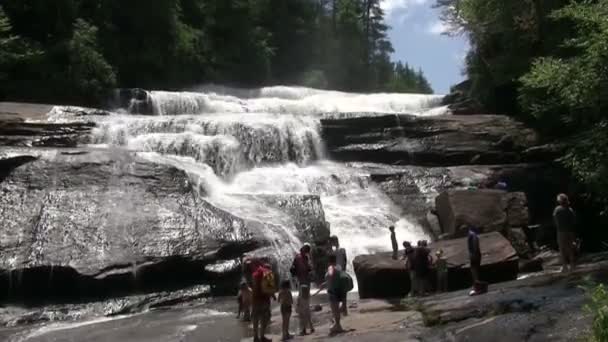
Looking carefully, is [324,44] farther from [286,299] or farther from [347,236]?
[286,299]

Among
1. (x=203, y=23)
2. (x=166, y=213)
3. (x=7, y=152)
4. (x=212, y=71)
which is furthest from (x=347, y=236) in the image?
(x=203, y=23)

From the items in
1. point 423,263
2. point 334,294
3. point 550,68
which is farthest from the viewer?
point 550,68

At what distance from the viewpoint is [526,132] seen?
29.9 meters

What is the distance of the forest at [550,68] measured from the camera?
1717 cm

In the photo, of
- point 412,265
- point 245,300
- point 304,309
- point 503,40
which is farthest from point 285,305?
point 503,40

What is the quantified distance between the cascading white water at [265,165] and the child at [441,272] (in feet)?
16.3

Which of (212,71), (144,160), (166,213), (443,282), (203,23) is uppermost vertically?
(203,23)

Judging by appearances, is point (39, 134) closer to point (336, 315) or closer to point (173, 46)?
point (336, 315)

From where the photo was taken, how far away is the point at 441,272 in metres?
15.9

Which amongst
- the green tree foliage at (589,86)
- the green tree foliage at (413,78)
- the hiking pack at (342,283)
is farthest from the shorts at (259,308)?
the green tree foliage at (413,78)

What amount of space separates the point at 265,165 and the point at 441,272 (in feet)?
41.2

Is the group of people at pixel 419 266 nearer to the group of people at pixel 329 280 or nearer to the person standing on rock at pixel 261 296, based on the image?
the group of people at pixel 329 280

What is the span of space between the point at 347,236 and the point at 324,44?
49.9m

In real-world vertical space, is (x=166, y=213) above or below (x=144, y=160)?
below
